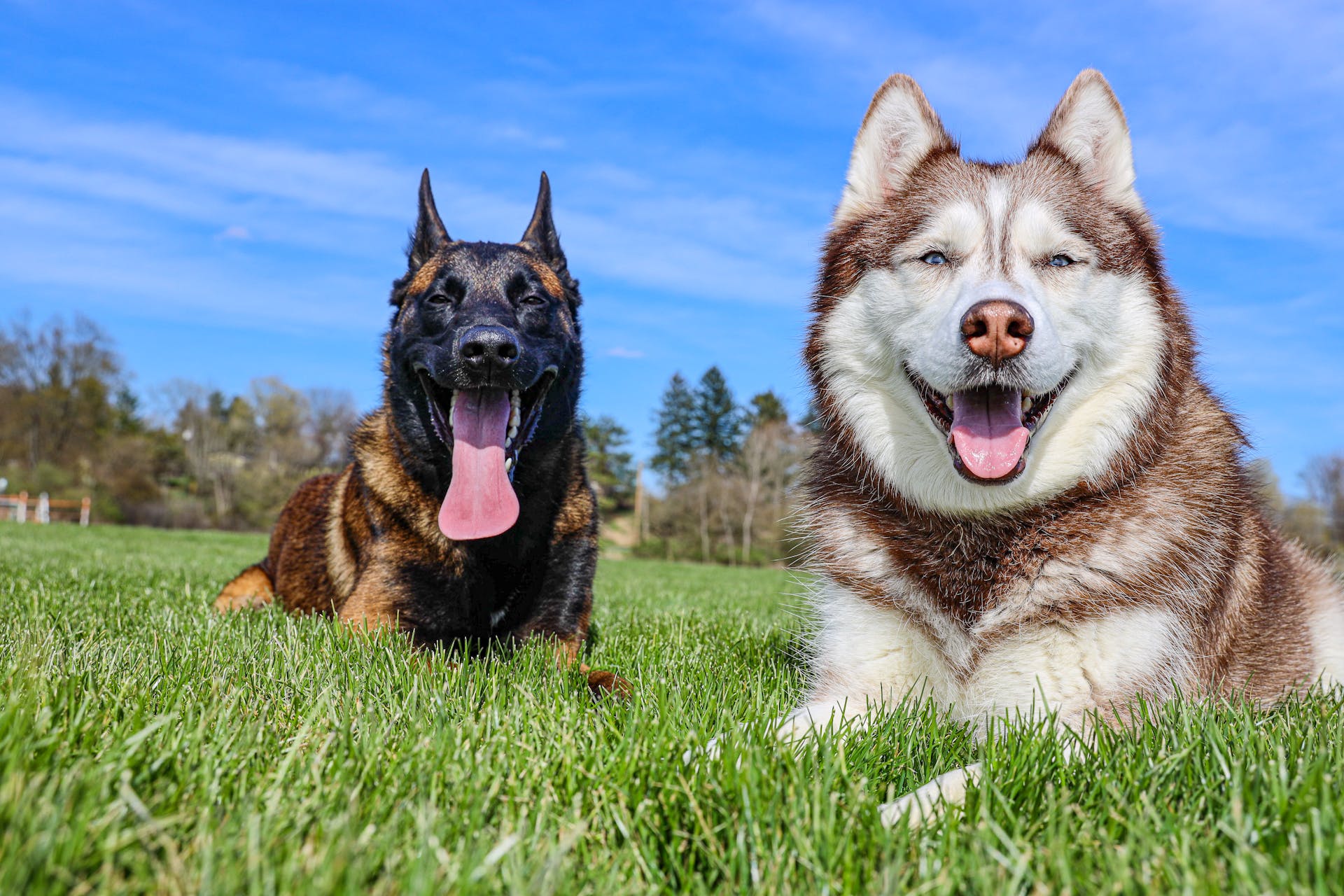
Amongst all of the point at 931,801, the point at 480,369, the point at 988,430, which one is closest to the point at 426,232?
the point at 480,369

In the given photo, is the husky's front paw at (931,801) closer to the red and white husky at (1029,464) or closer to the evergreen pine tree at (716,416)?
the red and white husky at (1029,464)

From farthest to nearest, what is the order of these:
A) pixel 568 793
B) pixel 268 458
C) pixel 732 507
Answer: pixel 268 458 → pixel 732 507 → pixel 568 793

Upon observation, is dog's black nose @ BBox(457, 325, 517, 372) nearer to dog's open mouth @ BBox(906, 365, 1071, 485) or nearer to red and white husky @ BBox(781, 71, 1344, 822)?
red and white husky @ BBox(781, 71, 1344, 822)

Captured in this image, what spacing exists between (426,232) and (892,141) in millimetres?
2616

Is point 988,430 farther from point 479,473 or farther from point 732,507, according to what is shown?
point 732,507

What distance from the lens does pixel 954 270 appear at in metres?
3.22

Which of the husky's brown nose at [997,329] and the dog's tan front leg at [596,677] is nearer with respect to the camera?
the husky's brown nose at [997,329]

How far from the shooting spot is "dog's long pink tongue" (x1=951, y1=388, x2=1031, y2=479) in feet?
10.1

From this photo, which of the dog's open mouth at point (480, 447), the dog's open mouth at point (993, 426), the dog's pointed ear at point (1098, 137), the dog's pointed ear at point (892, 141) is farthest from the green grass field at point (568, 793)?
the dog's pointed ear at point (892, 141)

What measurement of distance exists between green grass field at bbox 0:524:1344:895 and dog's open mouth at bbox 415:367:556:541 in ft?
3.32

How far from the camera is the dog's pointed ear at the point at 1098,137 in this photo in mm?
3545

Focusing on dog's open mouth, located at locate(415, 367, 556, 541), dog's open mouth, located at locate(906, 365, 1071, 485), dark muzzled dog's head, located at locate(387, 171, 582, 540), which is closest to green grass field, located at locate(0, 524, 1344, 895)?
dog's open mouth, located at locate(906, 365, 1071, 485)

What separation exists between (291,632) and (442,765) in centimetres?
230

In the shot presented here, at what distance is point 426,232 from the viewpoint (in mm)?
4914
